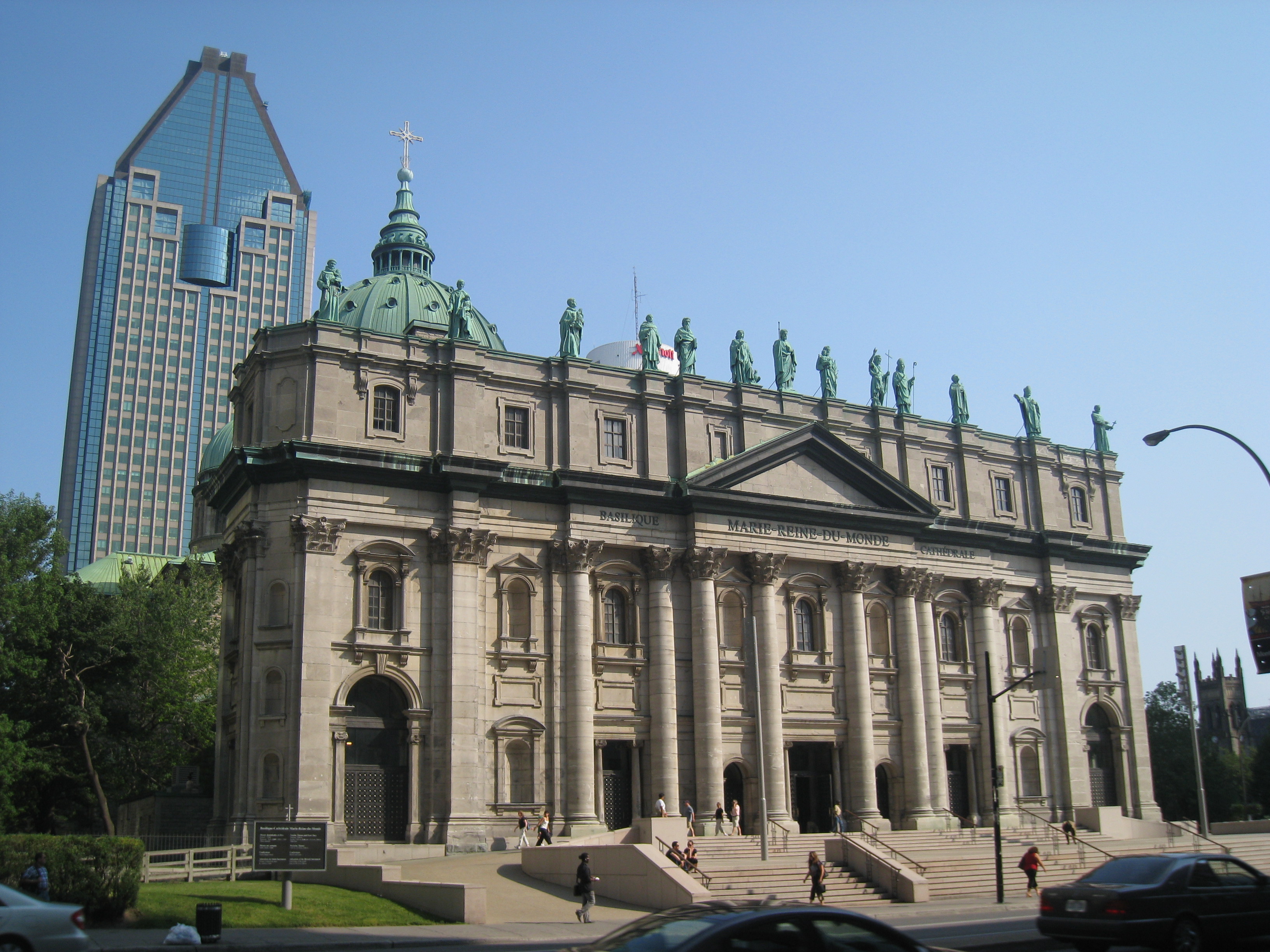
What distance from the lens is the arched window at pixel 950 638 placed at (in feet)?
196

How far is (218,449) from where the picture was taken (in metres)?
87.9

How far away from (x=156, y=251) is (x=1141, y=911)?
169 meters

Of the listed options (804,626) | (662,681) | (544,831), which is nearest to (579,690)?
(662,681)

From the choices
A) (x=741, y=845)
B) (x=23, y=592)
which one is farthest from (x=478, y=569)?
(x=23, y=592)

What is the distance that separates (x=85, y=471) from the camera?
156m

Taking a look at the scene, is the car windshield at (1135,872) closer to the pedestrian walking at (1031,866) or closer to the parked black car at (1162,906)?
the parked black car at (1162,906)

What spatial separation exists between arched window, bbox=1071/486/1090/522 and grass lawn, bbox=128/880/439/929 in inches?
1804

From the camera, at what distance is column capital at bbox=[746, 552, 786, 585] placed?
53188 mm

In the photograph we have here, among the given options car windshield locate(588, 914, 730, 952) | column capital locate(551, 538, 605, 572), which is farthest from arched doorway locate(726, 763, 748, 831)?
car windshield locate(588, 914, 730, 952)

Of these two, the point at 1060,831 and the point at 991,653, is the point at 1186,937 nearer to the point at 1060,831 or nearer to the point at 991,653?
the point at 1060,831

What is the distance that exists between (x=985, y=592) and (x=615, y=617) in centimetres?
2058

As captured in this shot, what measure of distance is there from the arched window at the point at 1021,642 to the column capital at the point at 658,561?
2112 cm

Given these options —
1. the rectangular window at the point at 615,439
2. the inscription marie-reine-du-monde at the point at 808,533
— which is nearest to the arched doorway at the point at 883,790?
the inscription marie-reine-du-monde at the point at 808,533

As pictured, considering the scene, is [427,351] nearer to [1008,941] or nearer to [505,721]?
[505,721]
